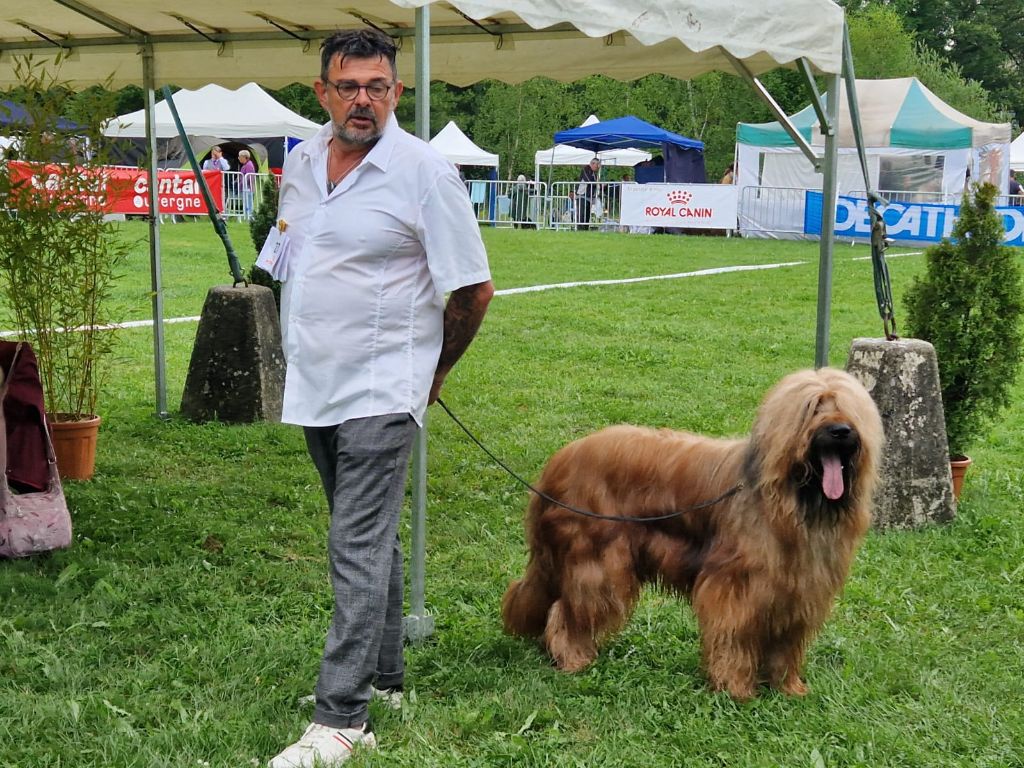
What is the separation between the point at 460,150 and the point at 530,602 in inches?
1148

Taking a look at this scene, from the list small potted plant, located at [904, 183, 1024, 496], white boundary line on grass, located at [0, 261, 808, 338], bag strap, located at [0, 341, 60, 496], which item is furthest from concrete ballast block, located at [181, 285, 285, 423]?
small potted plant, located at [904, 183, 1024, 496]

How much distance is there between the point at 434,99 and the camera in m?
49.7

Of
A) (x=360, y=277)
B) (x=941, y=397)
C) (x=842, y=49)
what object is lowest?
(x=941, y=397)

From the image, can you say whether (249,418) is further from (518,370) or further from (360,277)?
(360,277)

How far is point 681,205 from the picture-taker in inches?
982

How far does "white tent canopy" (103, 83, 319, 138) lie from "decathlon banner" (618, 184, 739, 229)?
7.37 meters

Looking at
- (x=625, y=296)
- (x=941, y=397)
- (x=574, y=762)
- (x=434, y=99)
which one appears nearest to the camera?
(x=574, y=762)

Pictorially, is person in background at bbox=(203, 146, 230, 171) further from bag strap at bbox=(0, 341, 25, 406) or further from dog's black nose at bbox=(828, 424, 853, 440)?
dog's black nose at bbox=(828, 424, 853, 440)

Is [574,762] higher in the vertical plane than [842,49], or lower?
lower

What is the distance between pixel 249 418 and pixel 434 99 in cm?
4316

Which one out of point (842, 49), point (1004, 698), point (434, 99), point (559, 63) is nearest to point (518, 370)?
point (559, 63)

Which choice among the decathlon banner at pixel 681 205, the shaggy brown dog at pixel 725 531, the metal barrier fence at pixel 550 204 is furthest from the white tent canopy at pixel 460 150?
the shaggy brown dog at pixel 725 531

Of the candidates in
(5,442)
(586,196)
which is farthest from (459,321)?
(586,196)

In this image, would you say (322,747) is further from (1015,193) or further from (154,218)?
(1015,193)
